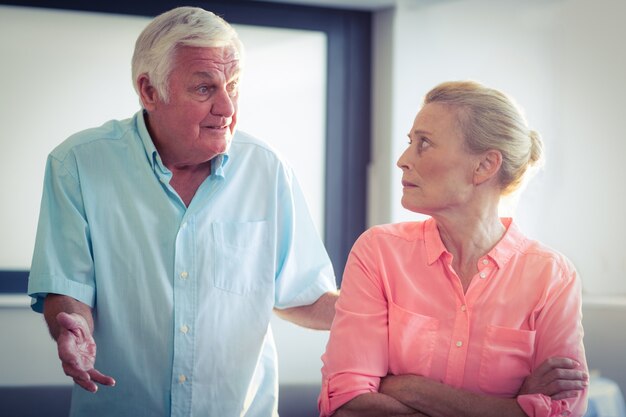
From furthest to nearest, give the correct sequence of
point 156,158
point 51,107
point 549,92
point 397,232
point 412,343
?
1. point 549,92
2. point 51,107
3. point 156,158
4. point 397,232
5. point 412,343

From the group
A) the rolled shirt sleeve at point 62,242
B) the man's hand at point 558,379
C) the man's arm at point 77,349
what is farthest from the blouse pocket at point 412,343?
the rolled shirt sleeve at point 62,242

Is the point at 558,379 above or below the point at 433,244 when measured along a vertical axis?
below

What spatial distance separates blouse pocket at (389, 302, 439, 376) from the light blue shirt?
1.28ft

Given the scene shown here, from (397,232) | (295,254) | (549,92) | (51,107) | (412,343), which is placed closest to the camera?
(412,343)

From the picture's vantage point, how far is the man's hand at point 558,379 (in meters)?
1.54

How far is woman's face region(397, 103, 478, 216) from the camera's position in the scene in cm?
171

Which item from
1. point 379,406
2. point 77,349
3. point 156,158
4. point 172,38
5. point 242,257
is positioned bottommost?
point 379,406

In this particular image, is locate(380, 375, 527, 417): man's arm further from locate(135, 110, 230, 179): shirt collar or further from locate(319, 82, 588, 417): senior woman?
locate(135, 110, 230, 179): shirt collar

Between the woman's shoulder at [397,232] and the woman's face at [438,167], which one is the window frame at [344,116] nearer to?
the woman's shoulder at [397,232]

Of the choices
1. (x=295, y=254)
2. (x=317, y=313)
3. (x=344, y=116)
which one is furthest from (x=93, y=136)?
(x=344, y=116)

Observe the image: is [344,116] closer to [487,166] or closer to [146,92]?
[146,92]

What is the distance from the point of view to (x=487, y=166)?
5.72 feet

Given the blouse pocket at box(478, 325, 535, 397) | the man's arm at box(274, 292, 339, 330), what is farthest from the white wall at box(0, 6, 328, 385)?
the blouse pocket at box(478, 325, 535, 397)

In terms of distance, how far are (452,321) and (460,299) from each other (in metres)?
0.05
